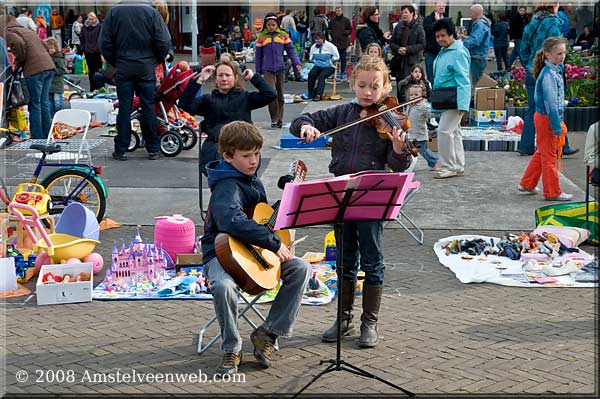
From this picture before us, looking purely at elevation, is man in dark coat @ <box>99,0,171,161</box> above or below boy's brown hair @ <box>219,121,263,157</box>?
above

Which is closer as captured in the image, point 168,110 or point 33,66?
point 168,110

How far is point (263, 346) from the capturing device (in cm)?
518

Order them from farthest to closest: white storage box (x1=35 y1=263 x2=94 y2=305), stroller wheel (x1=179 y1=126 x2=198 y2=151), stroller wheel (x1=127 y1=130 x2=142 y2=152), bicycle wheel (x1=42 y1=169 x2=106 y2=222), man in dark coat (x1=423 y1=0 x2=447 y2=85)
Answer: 1. man in dark coat (x1=423 y1=0 x2=447 y2=85)
2. stroller wheel (x1=179 y1=126 x2=198 y2=151)
3. stroller wheel (x1=127 y1=130 x2=142 y2=152)
4. bicycle wheel (x1=42 y1=169 x2=106 y2=222)
5. white storage box (x1=35 y1=263 x2=94 y2=305)

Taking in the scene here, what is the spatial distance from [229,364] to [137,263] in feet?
6.71

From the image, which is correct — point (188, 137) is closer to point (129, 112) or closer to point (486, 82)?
point (129, 112)

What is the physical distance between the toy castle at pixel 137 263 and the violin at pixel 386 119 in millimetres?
2262

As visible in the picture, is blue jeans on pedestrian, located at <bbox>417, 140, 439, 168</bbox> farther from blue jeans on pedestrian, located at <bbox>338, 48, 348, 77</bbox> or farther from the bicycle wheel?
blue jeans on pedestrian, located at <bbox>338, 48, 348, 77</bbox>

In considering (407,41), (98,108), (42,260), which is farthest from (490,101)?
(42,260)

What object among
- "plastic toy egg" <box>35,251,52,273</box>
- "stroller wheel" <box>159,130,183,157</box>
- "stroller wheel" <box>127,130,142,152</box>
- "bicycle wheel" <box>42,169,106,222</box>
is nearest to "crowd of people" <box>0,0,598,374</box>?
"stroller wheel" <box>159,130,183,157</box>

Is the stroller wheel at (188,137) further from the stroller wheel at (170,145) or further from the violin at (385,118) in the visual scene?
the violin at (385,118)

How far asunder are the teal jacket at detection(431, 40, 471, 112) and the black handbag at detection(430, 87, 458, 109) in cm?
4

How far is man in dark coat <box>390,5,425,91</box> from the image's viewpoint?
14477 mm

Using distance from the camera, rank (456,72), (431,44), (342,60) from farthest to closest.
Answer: (342,60) < (431,44) < (456,72)

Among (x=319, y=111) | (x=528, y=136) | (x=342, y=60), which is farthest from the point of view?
(x=342, y=60)
